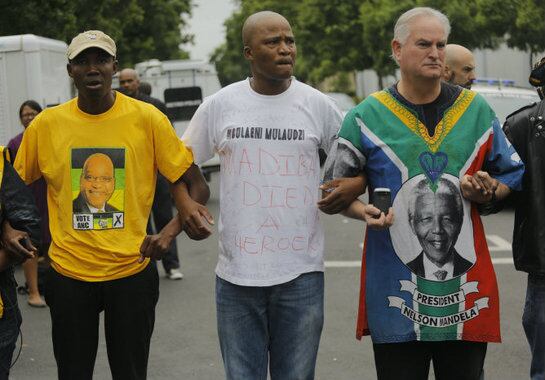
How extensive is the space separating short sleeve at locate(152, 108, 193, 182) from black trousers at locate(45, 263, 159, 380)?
458 millimetres

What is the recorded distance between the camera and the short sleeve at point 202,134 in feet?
15.8

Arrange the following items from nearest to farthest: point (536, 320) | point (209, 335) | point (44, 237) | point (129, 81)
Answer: point (536, 320) → point (209, 335) → point (44, 237) → point (129, 81)

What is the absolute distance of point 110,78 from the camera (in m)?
4.80

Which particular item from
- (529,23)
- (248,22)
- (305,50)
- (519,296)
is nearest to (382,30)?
(529,23)

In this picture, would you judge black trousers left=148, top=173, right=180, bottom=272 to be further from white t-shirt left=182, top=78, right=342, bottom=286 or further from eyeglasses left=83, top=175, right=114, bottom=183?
white t-shirt left=182, top=78, right=342, bottom=286

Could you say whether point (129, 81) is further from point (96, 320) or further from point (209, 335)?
point (96, 320)

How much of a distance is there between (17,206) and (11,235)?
14cm

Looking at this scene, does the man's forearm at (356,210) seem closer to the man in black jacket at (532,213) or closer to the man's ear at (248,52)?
the man's ear at (248,52)

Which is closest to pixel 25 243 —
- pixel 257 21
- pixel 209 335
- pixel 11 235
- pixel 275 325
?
pixel 11 235

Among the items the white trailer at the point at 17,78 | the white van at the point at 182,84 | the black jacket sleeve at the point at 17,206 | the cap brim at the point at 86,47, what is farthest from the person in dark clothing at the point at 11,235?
the white van at the point at 182,84

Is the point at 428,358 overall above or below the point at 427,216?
below

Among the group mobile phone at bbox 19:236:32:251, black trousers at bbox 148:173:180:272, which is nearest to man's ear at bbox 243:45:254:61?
mobile phone at bbox 19:236:32:251

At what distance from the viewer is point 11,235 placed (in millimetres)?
4410

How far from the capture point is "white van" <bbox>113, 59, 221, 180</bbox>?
20469mm
